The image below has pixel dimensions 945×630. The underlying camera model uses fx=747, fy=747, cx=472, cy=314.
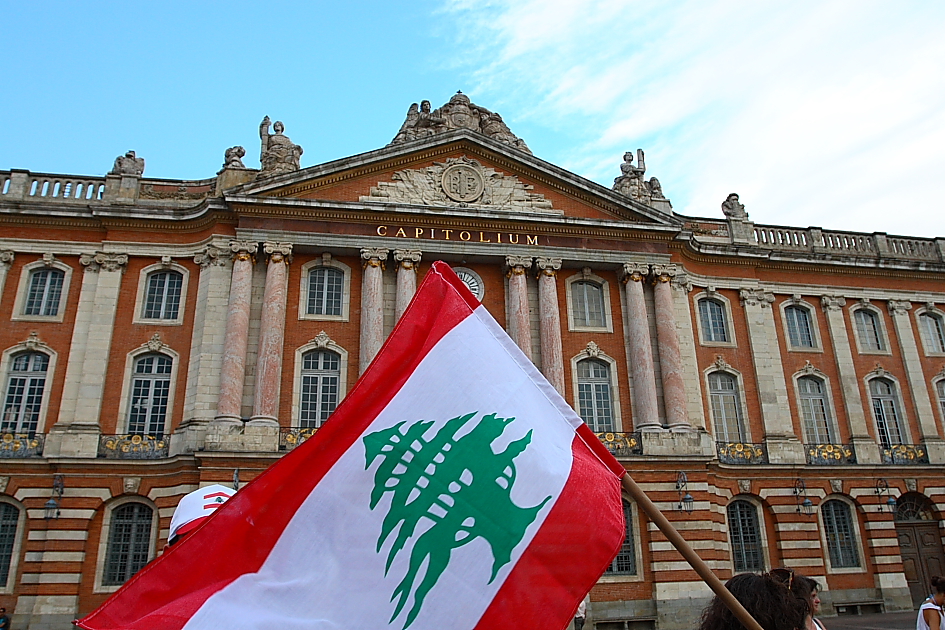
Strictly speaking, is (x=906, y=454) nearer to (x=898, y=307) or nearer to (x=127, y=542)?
(x=898, y=307)

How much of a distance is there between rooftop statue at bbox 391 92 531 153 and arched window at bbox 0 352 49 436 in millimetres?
14023

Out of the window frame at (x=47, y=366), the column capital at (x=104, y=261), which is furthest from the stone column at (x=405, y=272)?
the window frame at (x=47, y=366)

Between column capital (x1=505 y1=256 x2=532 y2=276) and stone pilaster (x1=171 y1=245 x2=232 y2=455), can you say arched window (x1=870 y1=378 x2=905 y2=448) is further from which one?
stone pilaster (x1=171 y1=245 x2=232 y2=455)

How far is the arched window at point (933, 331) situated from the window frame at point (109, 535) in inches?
1182

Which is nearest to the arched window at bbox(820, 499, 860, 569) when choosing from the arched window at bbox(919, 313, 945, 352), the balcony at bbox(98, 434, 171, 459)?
the arched window at bbox(919, 313, 945, 352)

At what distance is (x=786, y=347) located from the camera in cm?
2930

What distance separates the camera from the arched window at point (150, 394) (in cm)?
2344

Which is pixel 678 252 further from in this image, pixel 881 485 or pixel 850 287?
pixel 881 485

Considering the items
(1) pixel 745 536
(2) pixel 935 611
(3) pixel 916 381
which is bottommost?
(2) pixel 935 611

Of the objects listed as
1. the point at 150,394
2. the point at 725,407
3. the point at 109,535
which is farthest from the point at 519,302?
the point at 109,535

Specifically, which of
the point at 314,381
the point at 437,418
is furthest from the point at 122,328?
the point at 437,418

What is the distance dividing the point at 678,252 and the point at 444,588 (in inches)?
1012

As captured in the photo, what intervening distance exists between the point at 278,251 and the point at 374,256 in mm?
3135

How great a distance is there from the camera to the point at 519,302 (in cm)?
2553
